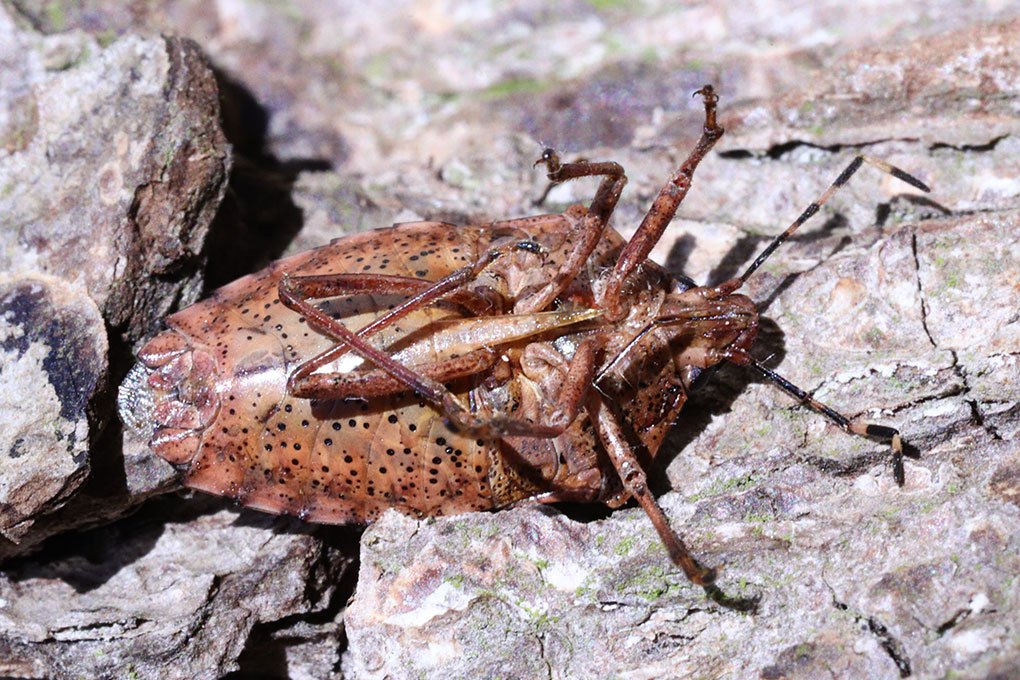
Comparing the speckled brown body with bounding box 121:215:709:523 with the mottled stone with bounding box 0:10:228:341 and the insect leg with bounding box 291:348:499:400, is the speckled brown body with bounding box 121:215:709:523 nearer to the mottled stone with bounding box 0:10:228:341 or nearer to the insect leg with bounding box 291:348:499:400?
the insect leg with bounding box 291:348:499:400

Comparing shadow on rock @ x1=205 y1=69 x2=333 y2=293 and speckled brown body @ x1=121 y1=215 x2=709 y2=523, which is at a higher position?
shadow on rock @ x1=205 y1=69 x2=333 y2=293

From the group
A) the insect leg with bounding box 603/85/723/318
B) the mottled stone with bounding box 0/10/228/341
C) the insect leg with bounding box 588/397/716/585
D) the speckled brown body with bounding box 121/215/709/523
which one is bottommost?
the insect leg with bounding box 588/397/716/585

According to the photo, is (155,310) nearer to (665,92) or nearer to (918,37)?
(665,92)

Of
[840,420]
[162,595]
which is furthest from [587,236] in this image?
[162,595]

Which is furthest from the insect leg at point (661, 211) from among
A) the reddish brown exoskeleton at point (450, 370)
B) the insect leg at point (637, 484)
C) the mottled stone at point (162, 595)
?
the mottled stone at point (162, 595)

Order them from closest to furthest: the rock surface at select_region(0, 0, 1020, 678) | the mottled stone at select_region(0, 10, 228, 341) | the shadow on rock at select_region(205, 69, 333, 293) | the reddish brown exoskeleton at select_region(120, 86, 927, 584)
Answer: the rock surface at select_region(0, 0, 1020, 678)
the reddish brown exoskeleton at select_region(120, 86, 927, 584)
the mottled stone at select_region(0, 10, 228, 341)
the shadow on rock at select_region(205, 69, 333, 293)

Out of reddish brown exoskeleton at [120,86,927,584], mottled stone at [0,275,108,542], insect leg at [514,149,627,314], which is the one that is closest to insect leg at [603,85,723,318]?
reddish brown exoskeleton at [120,86,927,584]

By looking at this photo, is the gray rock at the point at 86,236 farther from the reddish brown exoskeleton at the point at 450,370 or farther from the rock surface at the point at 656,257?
the reddish brown exoskeleton at the point at 450,370

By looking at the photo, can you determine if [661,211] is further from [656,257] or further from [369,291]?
[369,291]
